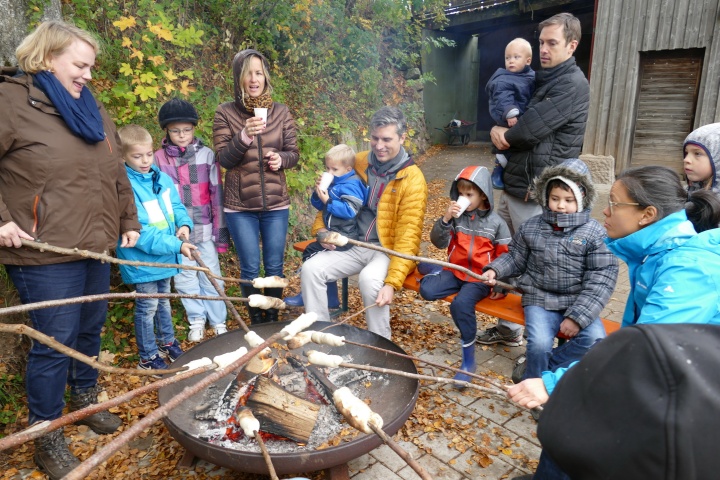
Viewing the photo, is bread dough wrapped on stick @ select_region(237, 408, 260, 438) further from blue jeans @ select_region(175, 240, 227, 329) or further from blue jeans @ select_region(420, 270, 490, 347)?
blue jeans @ select_region(175, 240, 227, 329)

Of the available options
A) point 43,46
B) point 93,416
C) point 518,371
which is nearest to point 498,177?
point 518,371

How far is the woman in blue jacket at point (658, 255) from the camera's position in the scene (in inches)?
77.2

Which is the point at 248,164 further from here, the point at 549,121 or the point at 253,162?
the point at 549,121

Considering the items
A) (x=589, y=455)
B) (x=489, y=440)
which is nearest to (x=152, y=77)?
(x=489, y=440)

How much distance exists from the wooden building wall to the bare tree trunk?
895 centimetres

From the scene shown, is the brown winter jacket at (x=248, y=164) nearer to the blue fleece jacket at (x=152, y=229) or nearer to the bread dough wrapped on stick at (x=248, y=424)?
the blue fleece jacket at (x=152, y=229)

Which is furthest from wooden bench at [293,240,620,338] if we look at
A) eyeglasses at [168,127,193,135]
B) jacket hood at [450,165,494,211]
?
eyeglasses at [168,127,193,135]

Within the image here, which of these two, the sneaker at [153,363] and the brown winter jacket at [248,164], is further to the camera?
the brown winter jacket at [248,164]

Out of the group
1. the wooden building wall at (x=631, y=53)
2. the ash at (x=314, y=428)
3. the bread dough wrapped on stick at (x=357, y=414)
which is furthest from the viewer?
the wooden building wall at (x=631, y=53)

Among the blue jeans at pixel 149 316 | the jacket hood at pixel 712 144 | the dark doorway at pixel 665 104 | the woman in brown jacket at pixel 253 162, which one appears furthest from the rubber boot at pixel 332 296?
the dark doorway at pixel 665 104

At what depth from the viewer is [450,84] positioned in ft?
54.4

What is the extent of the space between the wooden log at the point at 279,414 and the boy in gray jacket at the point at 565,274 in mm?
1593

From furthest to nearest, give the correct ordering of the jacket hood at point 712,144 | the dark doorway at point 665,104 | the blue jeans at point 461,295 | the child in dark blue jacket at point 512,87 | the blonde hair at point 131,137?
1. the dark doorway at point 665,104
2. the child in dark blue jacket at point 512,87
3. the blue jeans at point 461,295
4. the blonde hair at point 131,137
5. the jacket hood at point 712,144

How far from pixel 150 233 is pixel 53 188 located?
3.25 feet
